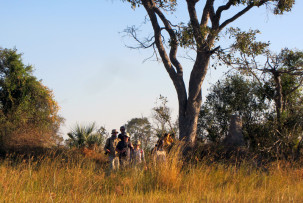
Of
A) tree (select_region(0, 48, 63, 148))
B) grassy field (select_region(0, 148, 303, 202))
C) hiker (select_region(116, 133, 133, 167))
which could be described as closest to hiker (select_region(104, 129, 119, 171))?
hiker (select_region(116, 133, 133, 167))

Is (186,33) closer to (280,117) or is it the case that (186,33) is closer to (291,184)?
(280,117)

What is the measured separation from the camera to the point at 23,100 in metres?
22.8

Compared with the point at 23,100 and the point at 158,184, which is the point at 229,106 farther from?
the point at 158,184

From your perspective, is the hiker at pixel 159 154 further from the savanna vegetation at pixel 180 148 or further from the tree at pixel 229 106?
the tree at pixel 229 106

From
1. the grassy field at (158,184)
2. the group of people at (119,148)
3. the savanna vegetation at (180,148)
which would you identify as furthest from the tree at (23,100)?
the grassy field at (158,184)

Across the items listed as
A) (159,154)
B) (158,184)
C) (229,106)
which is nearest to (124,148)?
(159,154)

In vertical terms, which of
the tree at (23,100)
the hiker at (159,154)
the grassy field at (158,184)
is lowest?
the grassy field at (158,184)

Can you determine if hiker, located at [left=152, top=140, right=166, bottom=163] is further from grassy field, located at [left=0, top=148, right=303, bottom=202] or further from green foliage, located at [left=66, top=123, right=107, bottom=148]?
green foliage, located at [left=66, top=123, right=107, bottom=148]

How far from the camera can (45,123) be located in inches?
936

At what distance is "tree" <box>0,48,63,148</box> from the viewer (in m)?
22.0

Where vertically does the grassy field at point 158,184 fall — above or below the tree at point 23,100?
below

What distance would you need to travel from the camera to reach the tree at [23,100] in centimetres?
2198

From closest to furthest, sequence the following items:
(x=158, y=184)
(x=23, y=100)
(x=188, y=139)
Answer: (x=158, y=184) < (x=188, y=139) < (x=23, y=100)

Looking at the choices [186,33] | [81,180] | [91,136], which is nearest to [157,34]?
[186,33]
